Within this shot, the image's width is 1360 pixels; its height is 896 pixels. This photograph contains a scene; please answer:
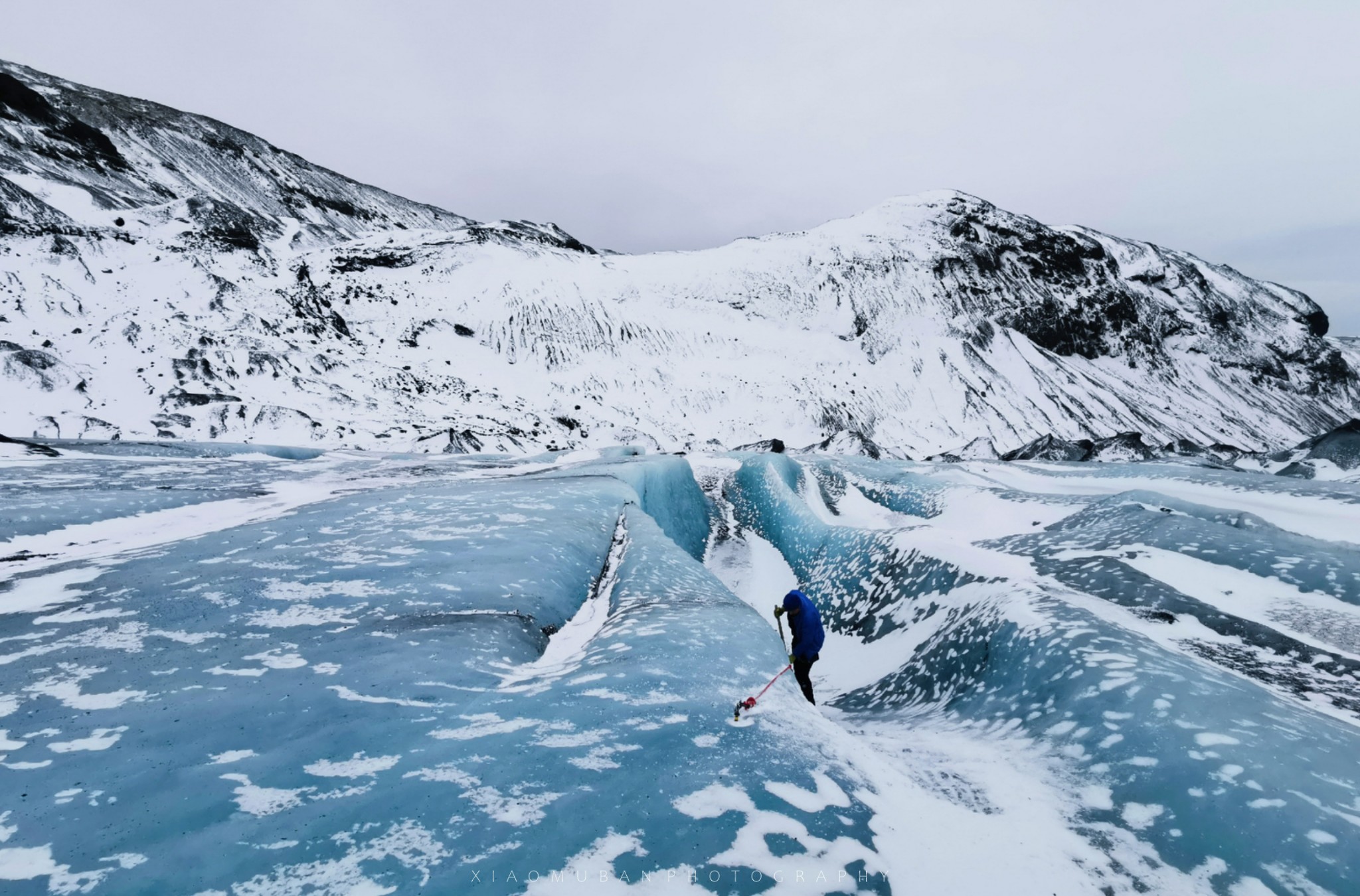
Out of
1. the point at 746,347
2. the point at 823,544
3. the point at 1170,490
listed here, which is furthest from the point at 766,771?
the point at 746,347

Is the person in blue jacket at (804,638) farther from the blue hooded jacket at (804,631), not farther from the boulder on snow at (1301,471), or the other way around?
the boulder on snow at (1301,471)

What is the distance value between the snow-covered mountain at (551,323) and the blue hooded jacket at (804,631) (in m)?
23.6

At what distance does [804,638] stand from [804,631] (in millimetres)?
77

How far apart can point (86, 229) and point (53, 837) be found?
3951 centimetres

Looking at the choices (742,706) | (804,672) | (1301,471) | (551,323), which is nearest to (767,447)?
(1301,471)

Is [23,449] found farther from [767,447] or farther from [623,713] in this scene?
[767,447]

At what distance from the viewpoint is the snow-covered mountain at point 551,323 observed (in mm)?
25562

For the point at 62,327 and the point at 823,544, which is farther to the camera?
the point at 62,327

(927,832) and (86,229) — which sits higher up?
(86,229)

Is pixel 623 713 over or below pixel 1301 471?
below

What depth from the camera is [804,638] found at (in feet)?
21.1

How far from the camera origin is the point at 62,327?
77.5ft

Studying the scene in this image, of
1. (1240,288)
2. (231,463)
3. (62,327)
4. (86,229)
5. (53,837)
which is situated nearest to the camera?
(53,837)

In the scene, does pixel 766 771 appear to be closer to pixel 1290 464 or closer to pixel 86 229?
pixel 1290 464
